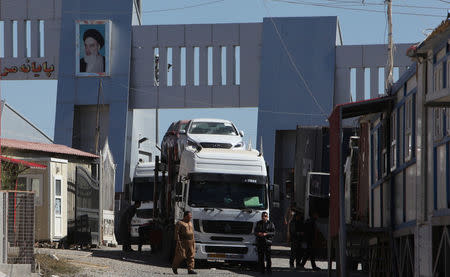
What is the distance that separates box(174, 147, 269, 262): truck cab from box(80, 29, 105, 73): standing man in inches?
944

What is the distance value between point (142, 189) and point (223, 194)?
10.6 m

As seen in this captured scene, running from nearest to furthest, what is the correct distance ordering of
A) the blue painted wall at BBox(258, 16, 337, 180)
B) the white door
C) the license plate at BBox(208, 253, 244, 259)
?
the license plate at BBox(208, 253, 244, 259), the white door, the blue painted wall at BBox(258, 16, 337, 180)

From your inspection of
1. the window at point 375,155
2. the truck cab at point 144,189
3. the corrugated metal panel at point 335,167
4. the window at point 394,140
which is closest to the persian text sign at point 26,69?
the truck cab at point 144,189

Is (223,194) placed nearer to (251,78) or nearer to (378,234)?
(378,234)

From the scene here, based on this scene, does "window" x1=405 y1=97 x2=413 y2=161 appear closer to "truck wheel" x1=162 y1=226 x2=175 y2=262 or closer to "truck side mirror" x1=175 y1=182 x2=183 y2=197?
"truck side mirror" x1=175 y1=182 x2=183 y2=197

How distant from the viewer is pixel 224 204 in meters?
26.0

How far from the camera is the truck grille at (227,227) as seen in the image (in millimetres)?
25875

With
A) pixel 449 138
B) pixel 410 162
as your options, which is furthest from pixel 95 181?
pixel 449 138

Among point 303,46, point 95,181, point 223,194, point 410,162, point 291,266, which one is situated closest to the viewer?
point 410,162

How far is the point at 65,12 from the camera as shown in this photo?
162 ft

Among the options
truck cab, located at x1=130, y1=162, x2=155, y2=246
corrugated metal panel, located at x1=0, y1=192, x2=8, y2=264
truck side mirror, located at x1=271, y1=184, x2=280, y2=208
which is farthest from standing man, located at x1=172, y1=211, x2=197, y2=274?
truck cab, located at x1=130, y1=162, x2=155, y2=246

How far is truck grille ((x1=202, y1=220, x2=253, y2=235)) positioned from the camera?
2588 cm

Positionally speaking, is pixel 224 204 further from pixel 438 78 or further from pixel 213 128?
pixel 438 78

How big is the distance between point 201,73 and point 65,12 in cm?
707
